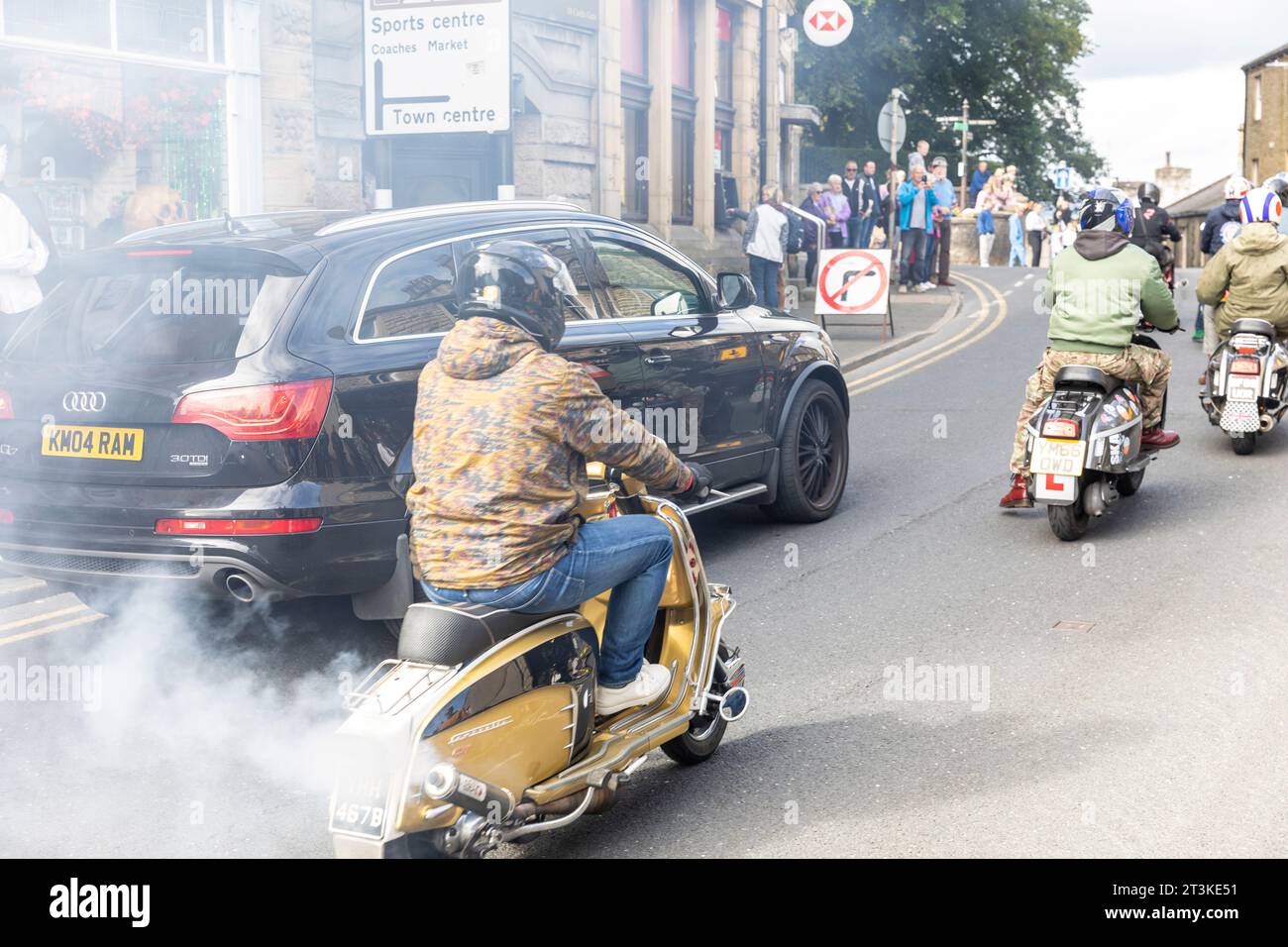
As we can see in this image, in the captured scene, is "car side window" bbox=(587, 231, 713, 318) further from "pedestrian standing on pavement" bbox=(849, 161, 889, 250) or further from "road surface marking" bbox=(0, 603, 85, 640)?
"pedestrian standing on pavement" bbox=(849, 161, 889, 250)

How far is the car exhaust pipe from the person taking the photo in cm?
570

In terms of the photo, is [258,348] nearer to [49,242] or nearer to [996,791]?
[996,791]

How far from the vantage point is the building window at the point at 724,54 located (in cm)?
2761

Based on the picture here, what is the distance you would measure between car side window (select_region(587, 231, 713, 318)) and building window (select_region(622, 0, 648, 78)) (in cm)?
1600

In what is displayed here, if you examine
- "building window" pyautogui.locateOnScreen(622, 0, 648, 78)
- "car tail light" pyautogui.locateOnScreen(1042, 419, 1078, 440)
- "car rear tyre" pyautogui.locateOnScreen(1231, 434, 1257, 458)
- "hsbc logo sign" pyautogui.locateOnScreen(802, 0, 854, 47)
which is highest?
"hsbc logo sign" pyautogui.locateOnScreen(802, 0, 854, 47)

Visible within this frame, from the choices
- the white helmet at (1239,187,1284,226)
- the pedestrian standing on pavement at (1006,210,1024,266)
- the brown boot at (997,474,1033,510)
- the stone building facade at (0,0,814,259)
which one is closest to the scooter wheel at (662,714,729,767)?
the stone building facade at (0,0,814,259)

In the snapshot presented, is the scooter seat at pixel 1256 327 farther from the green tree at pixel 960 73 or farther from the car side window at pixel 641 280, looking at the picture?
the green tree at pixel 960 73

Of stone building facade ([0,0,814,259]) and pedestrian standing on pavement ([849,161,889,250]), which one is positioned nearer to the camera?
stone building facade ([0,0,814,259])

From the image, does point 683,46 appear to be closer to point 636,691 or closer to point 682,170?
point 682,170

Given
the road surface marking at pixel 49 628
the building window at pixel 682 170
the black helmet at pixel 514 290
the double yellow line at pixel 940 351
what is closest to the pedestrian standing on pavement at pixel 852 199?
the double yellow line at pixel 940 351

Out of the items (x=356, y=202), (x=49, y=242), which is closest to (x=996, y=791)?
(x=49, y=242)

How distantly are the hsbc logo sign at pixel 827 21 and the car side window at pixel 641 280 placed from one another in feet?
67.2

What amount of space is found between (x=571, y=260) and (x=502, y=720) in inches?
146
